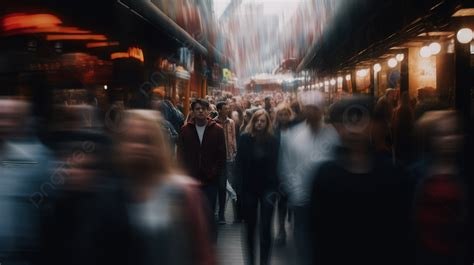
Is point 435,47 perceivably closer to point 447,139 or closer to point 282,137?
point 282,137

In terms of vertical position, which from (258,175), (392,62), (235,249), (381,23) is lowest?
(235,249)

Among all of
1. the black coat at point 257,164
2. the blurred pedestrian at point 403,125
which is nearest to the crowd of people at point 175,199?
the black coat at point 257,164

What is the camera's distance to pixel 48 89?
8.61 metres

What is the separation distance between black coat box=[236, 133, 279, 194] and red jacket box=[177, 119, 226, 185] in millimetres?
548

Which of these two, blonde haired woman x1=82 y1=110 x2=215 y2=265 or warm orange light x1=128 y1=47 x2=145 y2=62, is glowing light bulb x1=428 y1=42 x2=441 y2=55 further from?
blonde haired woman x1=82 y1=110 x2=215 y2=265

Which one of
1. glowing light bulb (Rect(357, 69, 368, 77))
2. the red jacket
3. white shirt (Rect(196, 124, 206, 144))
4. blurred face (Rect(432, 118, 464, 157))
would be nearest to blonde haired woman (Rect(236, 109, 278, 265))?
the red jacket

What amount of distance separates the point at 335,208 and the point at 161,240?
3.97ft

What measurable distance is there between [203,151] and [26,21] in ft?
9.85

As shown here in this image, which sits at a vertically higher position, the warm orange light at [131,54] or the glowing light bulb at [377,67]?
the glowing light bulb at [377,67]

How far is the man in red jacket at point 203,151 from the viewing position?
283 inches

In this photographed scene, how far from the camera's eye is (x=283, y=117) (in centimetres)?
807

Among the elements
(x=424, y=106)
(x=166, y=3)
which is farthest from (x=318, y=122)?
(x=166, y=3)

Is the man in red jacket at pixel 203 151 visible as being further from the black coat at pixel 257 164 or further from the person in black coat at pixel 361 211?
the person in black coat at pixel 361 211

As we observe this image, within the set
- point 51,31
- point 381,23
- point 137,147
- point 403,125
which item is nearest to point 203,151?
point 51,31
